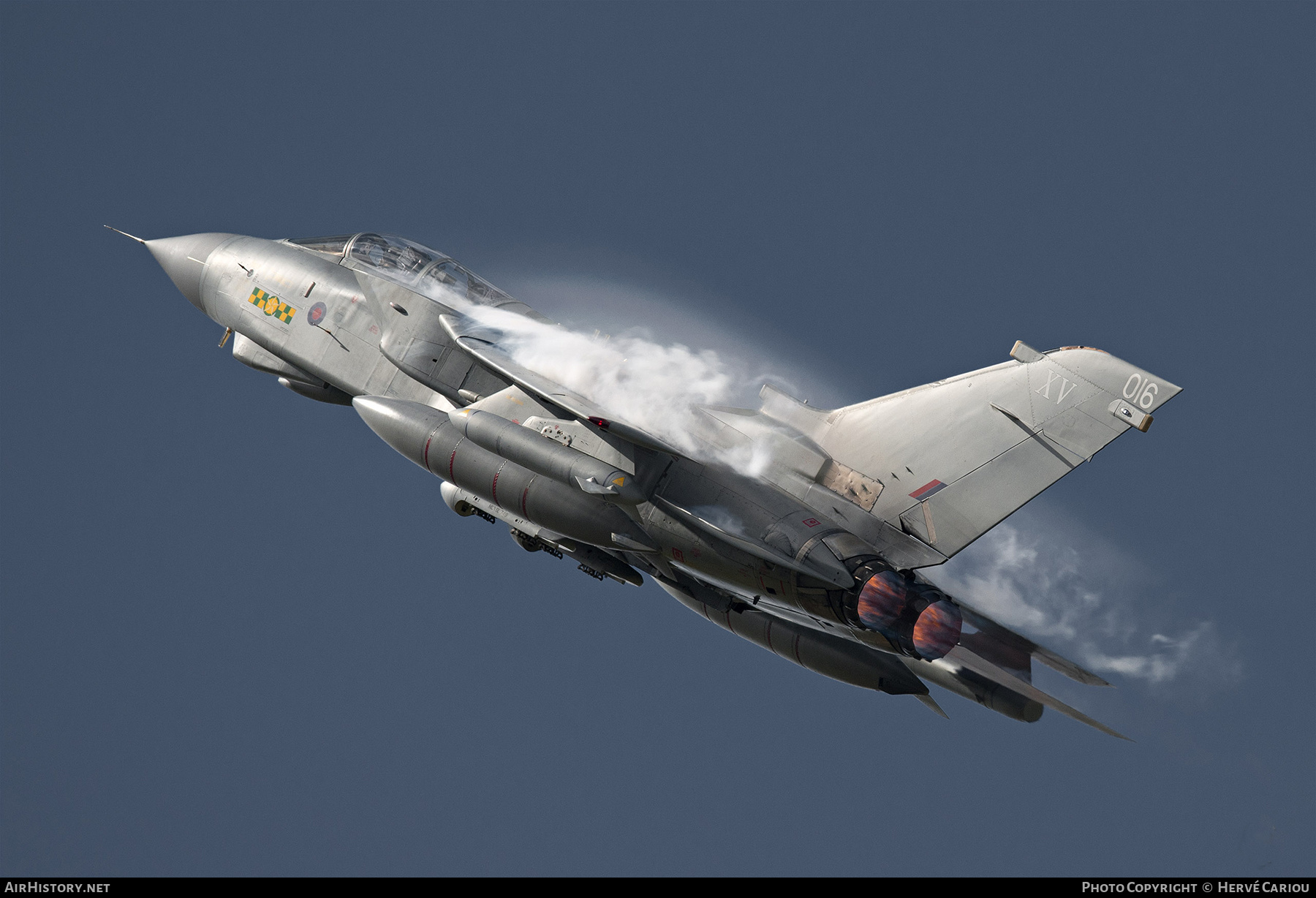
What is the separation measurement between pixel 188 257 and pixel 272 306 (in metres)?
1.78

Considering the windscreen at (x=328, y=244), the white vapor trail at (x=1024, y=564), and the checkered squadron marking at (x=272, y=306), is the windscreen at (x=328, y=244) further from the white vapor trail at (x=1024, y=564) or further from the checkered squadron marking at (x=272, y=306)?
the white vapor trail at (x=1024, y=564)

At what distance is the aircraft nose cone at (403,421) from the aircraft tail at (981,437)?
4.03 metres

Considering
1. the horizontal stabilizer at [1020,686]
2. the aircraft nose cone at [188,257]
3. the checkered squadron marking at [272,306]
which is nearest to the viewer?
the horizontal stabilizer at [1020,686]

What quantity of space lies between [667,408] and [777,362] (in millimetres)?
1808

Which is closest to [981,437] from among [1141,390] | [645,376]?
[1141,390]

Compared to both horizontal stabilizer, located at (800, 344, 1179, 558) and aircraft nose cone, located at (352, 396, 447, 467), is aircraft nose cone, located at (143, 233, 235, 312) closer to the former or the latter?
aircraft nose cone, located at (352, 396, 447, 467)

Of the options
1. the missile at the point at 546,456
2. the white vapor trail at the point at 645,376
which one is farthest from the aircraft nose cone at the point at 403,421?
the white vapor trail at the point at 645,376

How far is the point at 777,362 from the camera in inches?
533

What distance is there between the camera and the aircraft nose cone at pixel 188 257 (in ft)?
51.2

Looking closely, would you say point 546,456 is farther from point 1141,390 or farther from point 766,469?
point 1141,390

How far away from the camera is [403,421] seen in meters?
12.8

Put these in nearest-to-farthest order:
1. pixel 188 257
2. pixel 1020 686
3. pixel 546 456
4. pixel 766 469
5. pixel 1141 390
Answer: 1. pixel 1141 390
2. pixel 546 456
3. pixel 766 469
4. pixel 1020 686
5. pixel 188 257

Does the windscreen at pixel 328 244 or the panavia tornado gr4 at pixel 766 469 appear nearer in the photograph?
the panavia tornado gr4 at pixel 766 469

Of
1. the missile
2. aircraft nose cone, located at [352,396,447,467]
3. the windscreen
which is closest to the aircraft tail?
the missile
